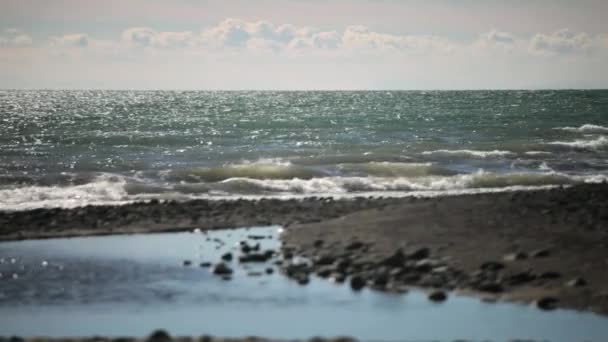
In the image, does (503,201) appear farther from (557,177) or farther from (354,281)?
(557,177)

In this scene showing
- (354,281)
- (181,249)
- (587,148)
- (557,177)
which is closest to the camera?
(354,281)

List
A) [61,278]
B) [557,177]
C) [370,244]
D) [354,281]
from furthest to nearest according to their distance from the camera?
[557,177] → [370,244] → [61,278] → [354,281]

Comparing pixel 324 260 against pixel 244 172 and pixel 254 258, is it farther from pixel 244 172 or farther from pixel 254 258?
pixel 244 172

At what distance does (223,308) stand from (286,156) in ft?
94.8

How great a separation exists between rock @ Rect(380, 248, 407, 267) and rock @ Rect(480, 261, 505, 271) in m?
1.46

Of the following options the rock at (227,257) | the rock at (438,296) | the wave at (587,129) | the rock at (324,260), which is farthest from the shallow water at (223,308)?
the wave at (587,129)

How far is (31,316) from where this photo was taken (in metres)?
12.1

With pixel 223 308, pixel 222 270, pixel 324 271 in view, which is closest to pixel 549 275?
pixel 324 271

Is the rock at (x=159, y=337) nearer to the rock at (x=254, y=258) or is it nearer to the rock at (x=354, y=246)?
the rock at (x=254, y=258)

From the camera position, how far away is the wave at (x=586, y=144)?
152 ft

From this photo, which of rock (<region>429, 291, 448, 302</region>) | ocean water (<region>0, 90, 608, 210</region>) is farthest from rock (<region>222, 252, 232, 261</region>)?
ocean water (<region>0, 90, 608, 210</region>)

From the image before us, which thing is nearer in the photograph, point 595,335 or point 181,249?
point 595,335

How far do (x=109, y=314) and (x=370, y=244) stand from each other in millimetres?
5880

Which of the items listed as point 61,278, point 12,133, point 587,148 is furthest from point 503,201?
point 12,133
